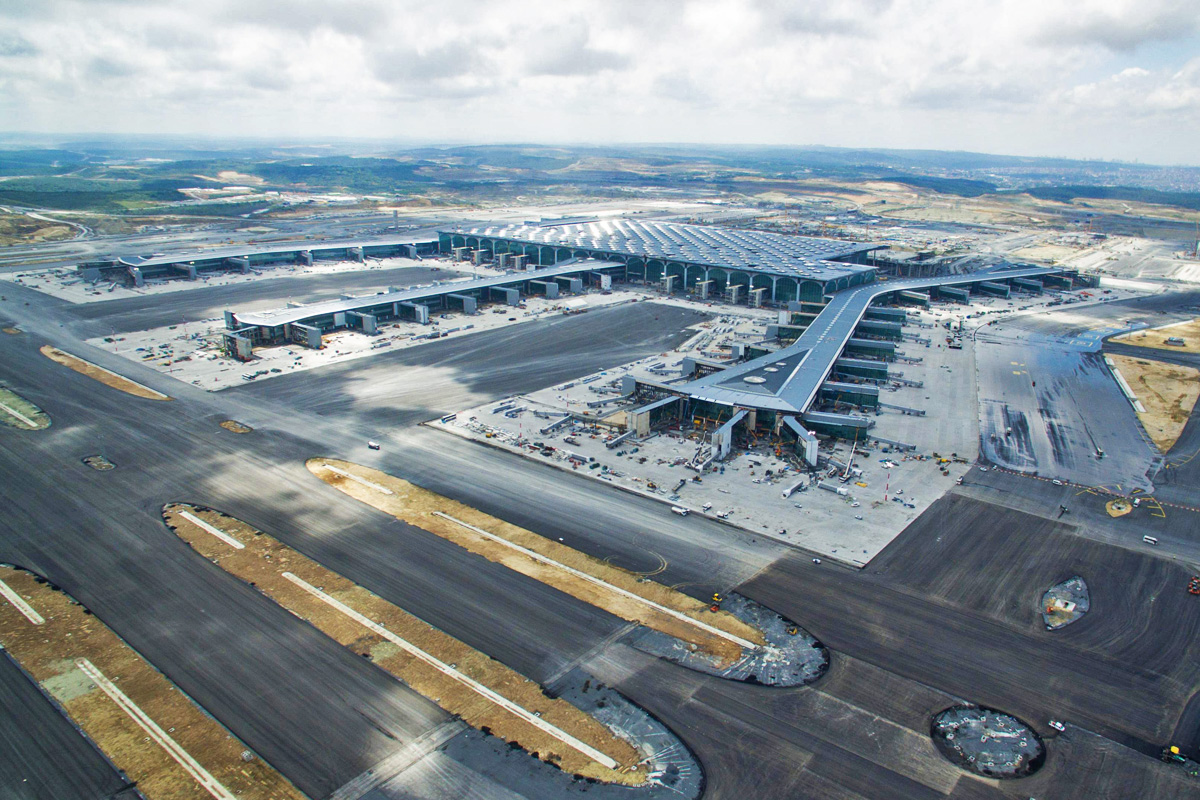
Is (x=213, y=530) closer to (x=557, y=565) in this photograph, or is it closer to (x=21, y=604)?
(x=21, y=604)

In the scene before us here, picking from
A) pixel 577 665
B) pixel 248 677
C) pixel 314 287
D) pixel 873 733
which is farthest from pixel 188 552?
pixel 314 287

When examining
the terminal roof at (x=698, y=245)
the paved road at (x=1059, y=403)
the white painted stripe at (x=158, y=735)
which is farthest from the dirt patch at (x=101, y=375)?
the terminal roof at (x=698, y=245)

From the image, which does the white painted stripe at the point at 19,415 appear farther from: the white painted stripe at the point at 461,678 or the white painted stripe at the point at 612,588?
the white painted stripe at the point at 612,588

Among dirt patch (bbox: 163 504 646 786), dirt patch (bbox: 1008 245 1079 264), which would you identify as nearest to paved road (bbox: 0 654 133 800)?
dirt patch (bbox: 163 504 646 786)

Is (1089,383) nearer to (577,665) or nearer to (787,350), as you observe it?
(787,350)

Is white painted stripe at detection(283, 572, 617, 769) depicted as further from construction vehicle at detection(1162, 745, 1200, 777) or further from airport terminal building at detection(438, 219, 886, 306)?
airport terminal building at detection(438, 219, 886, 306)
